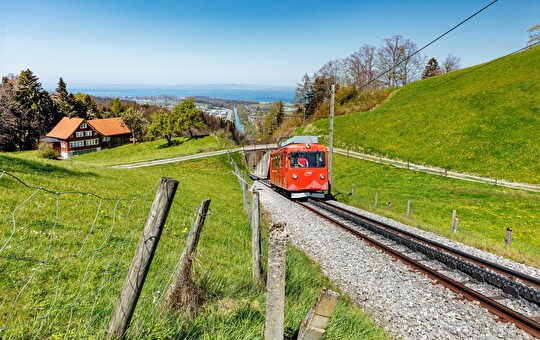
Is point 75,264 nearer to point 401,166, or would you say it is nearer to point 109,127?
point 401,166

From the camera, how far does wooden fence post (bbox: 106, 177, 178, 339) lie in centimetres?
296

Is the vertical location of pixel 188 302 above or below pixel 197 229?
below

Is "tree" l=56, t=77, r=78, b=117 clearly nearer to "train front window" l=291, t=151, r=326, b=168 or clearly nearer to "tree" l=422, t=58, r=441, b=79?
"train front window" l=291, t=151, r=326, b=168

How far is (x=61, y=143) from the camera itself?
66625 mm

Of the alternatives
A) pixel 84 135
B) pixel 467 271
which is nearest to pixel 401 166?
pixel 467 271

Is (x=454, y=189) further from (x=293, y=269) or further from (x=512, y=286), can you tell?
(x=293, y=269)

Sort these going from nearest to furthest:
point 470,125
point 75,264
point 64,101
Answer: point 75,264, point 470,125, point 64,101

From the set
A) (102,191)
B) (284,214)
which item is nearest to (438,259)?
(284,214)

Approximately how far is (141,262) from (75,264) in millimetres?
2884

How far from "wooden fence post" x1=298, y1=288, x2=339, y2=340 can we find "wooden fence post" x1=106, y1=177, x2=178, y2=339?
151 centimetres

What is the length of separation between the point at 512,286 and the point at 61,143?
250 ft

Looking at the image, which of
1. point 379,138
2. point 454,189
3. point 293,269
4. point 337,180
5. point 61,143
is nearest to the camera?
point 293,269

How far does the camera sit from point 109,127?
7750 cm

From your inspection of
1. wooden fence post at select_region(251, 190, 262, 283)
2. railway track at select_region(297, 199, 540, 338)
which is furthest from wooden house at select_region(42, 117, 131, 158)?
wooden fence post at select_region(251, 190, 262, 283)
